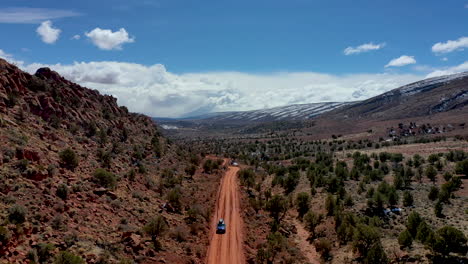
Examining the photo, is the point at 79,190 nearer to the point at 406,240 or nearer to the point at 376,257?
the point at 376,257

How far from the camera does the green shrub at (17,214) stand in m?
20.1

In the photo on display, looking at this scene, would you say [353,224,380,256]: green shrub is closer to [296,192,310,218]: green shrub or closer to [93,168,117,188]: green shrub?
[296,192,310,218]: green shrub

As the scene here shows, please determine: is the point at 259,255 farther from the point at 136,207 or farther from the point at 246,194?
the point at 246,194

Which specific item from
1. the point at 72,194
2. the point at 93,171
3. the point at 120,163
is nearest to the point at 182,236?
the point at 72,194

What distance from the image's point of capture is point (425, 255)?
994 inches

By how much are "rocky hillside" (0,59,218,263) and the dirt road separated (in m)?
1.26

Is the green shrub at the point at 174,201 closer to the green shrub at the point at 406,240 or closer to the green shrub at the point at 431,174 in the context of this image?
the green shrub at the point at 406,240

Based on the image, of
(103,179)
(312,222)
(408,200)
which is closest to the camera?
(103,179)

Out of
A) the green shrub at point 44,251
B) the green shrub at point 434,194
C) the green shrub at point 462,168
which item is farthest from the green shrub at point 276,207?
the green shrub at point 462,168

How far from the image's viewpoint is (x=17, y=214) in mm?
20422

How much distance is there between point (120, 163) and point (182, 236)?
56.7 feet

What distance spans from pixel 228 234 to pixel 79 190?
1580 cm

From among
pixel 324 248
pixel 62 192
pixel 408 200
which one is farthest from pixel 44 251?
pixel 408 200

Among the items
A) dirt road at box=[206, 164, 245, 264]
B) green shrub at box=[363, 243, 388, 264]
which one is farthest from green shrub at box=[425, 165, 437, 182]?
green shrub at box=[363, 243, 388, 264]
